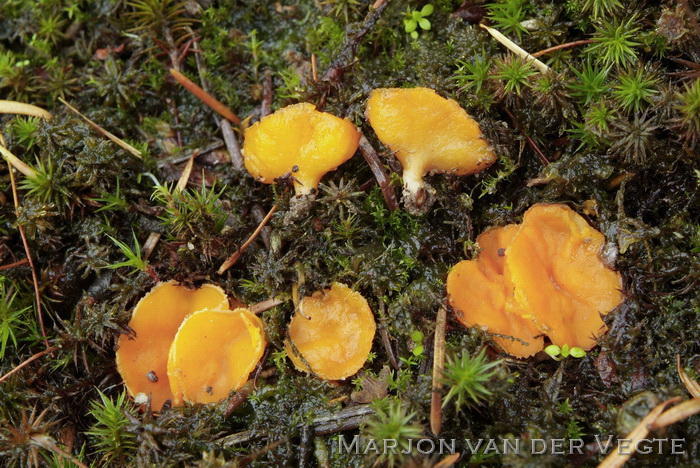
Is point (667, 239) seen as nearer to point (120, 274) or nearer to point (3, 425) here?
point (120, 274)

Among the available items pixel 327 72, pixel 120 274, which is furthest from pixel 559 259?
pixel 120 274

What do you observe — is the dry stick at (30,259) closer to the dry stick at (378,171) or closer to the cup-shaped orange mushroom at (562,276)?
the dry stick at (378,171)

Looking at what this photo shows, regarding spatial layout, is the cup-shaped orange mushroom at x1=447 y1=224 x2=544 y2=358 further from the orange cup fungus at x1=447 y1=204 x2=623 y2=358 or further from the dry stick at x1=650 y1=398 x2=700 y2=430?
the dry stick at x1=650 y1=398 x2=700 y2=430

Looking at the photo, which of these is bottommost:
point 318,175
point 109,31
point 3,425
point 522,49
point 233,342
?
point 3,425

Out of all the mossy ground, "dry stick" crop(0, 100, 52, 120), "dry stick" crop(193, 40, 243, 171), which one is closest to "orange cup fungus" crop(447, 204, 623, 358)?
the mossy ground

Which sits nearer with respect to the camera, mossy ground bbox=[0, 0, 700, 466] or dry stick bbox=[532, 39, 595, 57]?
mossy ground bbox=[0, 0, 700, 466]

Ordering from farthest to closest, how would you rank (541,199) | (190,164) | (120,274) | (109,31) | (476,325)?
(109,31) < (190,164) < (120,274) < (541,199) < (476,325)
